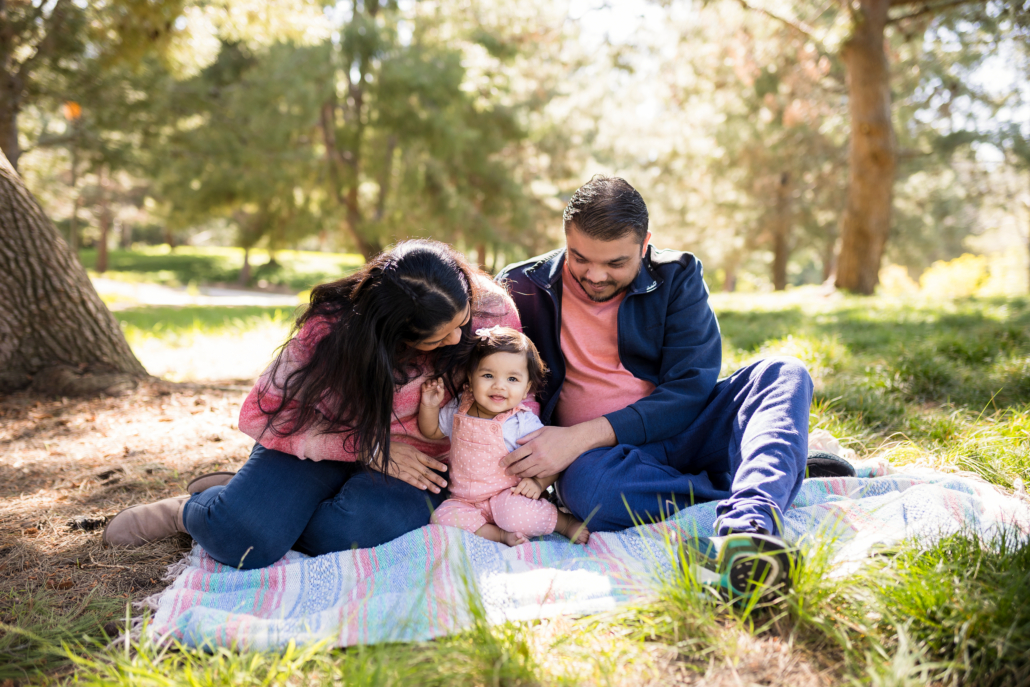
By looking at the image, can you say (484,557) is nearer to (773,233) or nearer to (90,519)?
(90,519)

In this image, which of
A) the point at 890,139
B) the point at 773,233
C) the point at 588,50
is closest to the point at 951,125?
the point at 773,233

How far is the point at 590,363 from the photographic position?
2.70 meters

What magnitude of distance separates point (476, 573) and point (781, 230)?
18.2 m

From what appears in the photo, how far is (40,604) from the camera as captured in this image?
188cm

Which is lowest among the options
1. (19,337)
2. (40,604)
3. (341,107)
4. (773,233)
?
(40,604)

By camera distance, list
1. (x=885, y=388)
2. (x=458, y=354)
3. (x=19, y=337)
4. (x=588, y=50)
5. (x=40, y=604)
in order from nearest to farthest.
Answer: (x=40, y=604)
(x=458, y=354)
(x=885, y=388)
(x=19, y=337)
(x=588, y=50)

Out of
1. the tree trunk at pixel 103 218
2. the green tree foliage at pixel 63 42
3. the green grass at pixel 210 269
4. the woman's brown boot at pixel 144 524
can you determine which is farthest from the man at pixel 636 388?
the tree trunk at pixel 103 218

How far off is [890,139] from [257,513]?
9767 mm

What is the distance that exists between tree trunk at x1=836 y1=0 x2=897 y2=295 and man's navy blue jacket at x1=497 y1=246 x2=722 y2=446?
7629 millimetres

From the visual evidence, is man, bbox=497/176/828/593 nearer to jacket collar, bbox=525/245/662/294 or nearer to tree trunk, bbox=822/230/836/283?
jacket collar, bbox=525/245/662/294

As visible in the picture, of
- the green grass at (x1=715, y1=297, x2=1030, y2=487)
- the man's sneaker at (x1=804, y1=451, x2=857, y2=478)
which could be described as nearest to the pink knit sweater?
the man's sneaker at (x1=804, y1=451, x2=857, y2=478)

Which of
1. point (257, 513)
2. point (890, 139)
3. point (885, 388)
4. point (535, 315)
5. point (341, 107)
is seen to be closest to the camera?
point (257, 513)

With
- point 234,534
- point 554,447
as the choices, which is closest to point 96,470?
point 234,534

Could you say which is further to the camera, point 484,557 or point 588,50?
point 588,50
